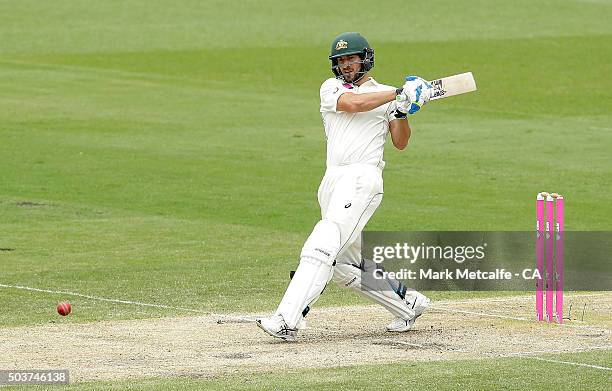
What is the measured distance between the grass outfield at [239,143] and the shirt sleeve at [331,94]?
Answer: 2.13 meters

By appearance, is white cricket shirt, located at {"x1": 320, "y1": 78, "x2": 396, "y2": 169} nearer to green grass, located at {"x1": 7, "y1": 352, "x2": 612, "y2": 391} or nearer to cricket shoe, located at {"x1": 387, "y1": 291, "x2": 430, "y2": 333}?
cricket shoe, located at {"x1": 387, "y1": 291, "x2": 430, "y2": 333}

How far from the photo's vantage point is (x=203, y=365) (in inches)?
374

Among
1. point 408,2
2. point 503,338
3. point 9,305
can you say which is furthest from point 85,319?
point 408,2

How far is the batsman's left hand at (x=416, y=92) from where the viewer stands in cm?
1034

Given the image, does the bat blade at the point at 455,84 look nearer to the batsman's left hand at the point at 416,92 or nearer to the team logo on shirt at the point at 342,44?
the batsman's left hand at the point at 416,92

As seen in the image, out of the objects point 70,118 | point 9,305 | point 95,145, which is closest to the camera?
point 9,305

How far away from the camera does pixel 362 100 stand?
1047 centimetres

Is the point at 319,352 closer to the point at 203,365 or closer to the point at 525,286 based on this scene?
the point at 203,365

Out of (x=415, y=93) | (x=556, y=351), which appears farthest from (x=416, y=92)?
(x=556, y=351)

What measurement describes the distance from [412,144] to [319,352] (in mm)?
14660

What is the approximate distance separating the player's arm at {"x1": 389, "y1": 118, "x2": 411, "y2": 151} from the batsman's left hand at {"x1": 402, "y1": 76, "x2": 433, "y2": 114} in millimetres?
260

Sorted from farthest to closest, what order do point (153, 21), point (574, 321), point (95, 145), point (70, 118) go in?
point (153, 21), point (70, 118), point (95, 145), point (574, 321)

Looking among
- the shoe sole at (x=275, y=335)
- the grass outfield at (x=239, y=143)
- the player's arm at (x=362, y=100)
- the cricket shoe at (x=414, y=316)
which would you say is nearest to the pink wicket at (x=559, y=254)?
the cricket shoe at (x=414, y=316)

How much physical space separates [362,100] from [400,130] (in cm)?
44
